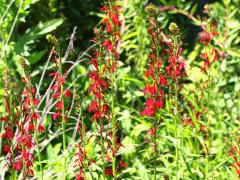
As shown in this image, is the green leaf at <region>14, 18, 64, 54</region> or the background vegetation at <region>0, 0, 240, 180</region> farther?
the green leaf at <region>14, 18, 64, 54</region>

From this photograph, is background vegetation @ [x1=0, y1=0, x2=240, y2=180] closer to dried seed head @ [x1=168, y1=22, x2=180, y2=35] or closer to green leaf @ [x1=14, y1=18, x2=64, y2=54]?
green leaf @ [x1=14, y1=18, x2=64, y2=54]

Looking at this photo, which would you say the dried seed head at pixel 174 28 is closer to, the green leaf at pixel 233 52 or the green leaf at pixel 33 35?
the green leaf at pixel 33 35

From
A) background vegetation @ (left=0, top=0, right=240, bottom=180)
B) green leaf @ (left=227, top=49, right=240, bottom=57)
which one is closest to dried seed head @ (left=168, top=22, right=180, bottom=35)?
background vegetation @ (left=0, top=0, right=240, bottom=180)

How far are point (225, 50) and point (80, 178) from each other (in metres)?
2.57

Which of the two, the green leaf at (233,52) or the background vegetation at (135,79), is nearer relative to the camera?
the background vegetation at (135,79)

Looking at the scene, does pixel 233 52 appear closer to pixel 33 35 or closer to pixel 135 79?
pixel 135 79

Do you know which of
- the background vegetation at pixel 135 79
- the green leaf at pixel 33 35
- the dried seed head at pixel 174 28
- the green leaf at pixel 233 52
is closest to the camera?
the dried seed head at pixel 174 28

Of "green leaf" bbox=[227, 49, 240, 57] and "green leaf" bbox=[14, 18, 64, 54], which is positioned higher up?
"green leaf" bbox=[14, 18, 64, 54]

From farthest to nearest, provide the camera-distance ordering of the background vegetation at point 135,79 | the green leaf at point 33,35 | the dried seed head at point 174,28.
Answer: the green leaf at point 33,35 → the background vegetation at point 135,79 → the dried seed head at point 174,28

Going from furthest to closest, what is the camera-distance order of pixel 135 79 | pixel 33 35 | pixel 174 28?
pixel 33 35
pixel 135 79
pixel 174 28

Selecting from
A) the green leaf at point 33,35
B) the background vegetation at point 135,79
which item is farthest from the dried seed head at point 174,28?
the green leaf at point 33,35

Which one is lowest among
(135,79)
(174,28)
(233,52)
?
(135,79)

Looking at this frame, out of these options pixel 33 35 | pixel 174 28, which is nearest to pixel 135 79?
pixel 33 35

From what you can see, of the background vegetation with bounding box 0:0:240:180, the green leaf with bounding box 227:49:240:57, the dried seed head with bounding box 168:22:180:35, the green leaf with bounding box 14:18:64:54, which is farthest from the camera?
the green leaf with bounding box 227:49:240:57
